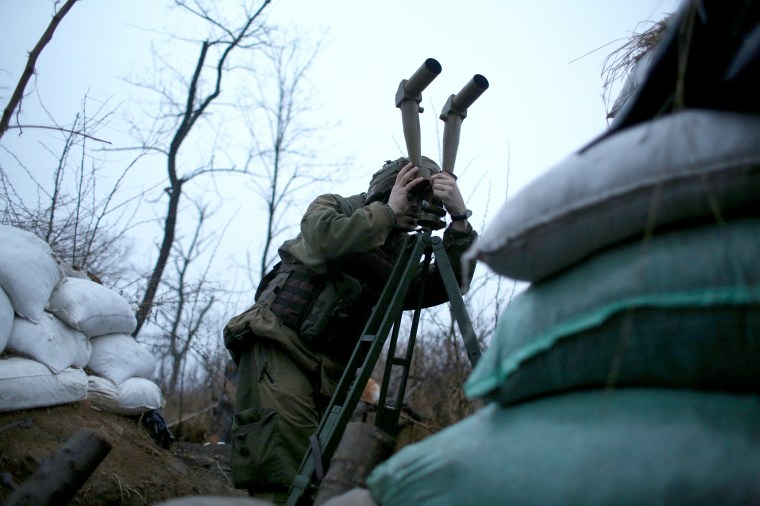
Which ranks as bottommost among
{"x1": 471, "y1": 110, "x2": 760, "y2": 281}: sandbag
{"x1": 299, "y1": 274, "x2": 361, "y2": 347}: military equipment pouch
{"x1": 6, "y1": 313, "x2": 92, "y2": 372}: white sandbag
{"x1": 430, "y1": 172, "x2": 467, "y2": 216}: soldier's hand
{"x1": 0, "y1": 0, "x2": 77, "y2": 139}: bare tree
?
{"x1": 6, "y1": 313, "x2": 92, "y2": 372}: white sandbag

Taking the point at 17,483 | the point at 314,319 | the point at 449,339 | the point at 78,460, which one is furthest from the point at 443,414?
the point at 78,460

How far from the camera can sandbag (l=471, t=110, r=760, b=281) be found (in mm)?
1064

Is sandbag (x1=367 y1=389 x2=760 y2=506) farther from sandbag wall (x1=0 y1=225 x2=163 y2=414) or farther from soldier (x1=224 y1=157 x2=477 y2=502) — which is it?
sandbag wall (x1=0 y1=225 x2=163 y2=414)

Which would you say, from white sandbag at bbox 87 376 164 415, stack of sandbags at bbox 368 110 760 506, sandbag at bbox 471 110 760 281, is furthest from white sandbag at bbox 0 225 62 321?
sandbag at bbox 471 110 760 281

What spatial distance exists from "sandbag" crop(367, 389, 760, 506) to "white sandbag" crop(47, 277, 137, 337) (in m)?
2.46

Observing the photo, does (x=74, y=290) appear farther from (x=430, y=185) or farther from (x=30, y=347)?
(x=430, y=185)

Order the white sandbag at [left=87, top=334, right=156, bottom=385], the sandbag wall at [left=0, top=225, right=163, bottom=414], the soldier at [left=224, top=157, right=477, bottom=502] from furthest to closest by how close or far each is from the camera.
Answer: the white sandbag at [left=87, top=334, right=156, bottom=385], the sandbag wall at [left=0, top=225, right=163, bottom=414], the soldier at [left=224, top=157, right=477, bottom=502]

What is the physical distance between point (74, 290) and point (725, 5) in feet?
10.2

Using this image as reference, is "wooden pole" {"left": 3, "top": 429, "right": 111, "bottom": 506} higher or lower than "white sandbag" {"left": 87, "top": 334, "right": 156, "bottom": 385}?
lower

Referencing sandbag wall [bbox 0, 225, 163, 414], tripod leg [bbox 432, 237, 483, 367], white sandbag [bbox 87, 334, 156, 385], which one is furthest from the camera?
white sandbag [bbox 87, 334, 156, 385]

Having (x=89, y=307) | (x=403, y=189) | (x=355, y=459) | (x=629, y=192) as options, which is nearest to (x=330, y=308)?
(x=403, y=189)

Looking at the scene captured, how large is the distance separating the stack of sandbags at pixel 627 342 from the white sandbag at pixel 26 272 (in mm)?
2126

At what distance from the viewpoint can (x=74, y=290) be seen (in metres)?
3.29

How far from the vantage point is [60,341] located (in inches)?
121
